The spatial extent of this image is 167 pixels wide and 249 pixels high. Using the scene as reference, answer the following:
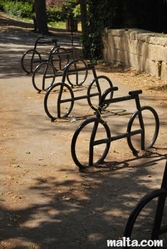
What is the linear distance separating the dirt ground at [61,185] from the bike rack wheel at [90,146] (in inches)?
4.8

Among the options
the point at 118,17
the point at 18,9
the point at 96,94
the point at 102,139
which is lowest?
the point at 96,94

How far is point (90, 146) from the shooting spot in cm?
709

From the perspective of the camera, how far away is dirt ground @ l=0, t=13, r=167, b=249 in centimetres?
518

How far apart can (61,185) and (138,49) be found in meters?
8.83

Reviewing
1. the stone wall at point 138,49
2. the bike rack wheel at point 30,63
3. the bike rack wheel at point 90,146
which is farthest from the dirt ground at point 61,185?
the bike rack wheel at point 30,63

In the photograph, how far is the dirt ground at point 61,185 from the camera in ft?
17.0

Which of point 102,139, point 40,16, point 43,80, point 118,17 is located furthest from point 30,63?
point 40,16

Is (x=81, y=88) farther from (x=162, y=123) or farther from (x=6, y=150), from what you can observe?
(x=6, y=150)

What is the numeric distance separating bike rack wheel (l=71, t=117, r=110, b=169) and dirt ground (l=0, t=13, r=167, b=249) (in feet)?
0.40

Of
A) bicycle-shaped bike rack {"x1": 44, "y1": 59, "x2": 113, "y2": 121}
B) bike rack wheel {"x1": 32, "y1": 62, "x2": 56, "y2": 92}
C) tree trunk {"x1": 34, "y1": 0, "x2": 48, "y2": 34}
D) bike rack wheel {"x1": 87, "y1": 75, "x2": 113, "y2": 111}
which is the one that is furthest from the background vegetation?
tree trunk {"x1": 34, "y1": 0, "x2": 48, "y2": 34}

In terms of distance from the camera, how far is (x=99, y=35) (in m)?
17.5

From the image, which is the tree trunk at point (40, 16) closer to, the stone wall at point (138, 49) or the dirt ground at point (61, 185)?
the stone wall at point (138, 49)

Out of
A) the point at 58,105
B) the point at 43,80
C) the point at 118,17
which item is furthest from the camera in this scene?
the point at 118,17

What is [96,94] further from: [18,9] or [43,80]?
[18,9]
